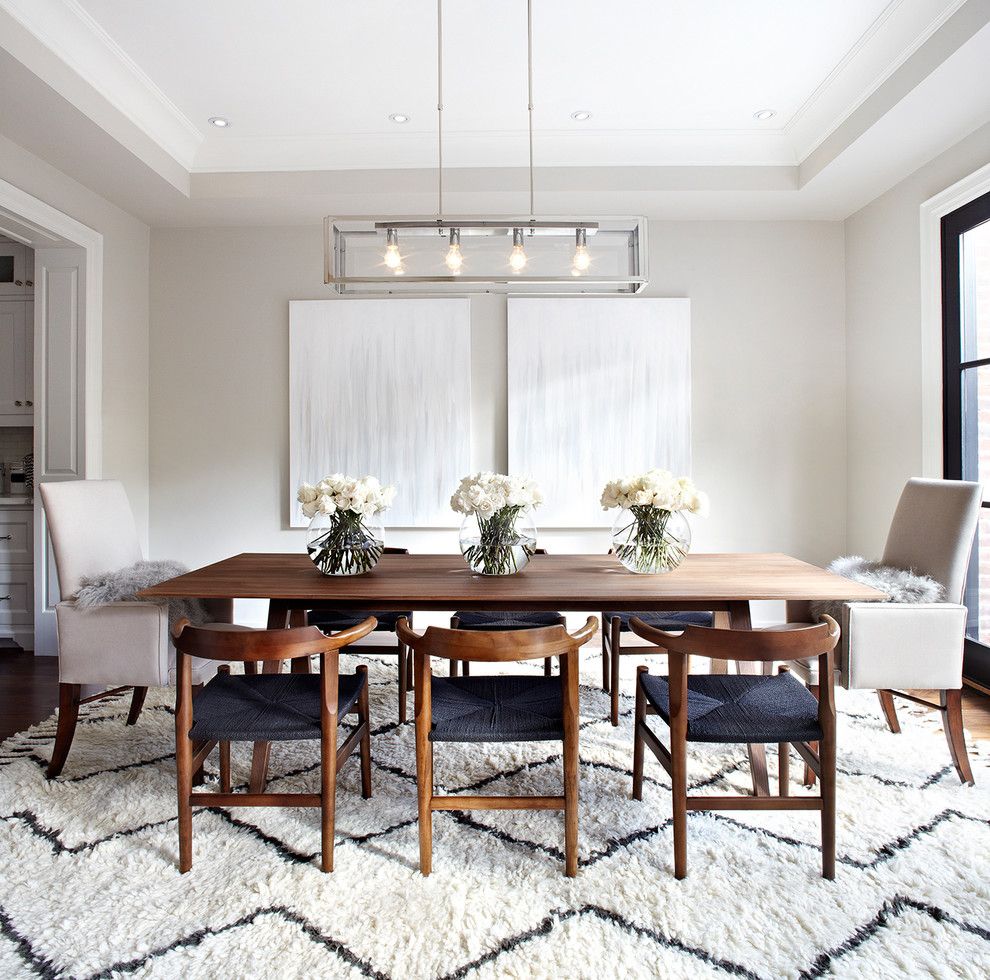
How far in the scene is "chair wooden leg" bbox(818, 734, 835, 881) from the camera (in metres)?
1.70

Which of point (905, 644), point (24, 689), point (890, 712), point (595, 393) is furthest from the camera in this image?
point (595, 393)

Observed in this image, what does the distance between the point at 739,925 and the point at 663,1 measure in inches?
122

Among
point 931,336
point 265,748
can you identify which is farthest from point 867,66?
point 265,748

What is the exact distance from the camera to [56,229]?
346 centimetres

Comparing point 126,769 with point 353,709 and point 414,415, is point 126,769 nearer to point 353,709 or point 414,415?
point 353,709

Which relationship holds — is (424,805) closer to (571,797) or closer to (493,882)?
(493,882)

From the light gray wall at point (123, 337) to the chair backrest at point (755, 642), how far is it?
356cm

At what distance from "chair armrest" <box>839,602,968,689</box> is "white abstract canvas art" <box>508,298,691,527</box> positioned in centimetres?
211

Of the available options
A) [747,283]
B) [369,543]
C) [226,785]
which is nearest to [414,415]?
[369,543]

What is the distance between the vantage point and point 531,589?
2139mm

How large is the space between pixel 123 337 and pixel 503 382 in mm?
2315

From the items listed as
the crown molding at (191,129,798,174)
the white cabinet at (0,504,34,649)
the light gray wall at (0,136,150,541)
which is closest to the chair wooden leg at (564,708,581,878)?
the crown molding at (191,129,798,174)

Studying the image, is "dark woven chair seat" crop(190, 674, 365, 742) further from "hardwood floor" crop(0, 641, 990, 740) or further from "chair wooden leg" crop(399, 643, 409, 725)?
"hardwood floor" crop(0, 641, 990, 740)

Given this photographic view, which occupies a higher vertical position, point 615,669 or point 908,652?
point 908,652
